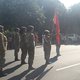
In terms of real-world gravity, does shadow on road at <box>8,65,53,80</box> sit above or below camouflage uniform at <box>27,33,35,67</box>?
below

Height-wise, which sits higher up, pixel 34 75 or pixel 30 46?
pixel 30 46

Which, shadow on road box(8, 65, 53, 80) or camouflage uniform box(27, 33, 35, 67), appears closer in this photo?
shadow on road box(8, 65, 53, 80)

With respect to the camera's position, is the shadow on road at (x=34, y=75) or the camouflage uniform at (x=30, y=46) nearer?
the shadow on road at (x=34, y=75)

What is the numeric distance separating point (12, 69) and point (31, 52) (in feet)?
3.72

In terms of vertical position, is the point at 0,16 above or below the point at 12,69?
above

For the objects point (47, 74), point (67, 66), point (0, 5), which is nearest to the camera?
point (47, 74)

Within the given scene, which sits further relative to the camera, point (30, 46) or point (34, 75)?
point (30, 46)

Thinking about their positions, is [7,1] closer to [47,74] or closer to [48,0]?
[48,0]

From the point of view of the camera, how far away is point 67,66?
52.6 feet

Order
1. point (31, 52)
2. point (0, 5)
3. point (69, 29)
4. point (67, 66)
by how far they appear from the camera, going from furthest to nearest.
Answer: point (69, 29)
point (0, 5)
point (67, 66)
point (31, 52)

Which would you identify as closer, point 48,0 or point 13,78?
point 13,78

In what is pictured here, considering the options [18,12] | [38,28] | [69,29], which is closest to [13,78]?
[18,12]

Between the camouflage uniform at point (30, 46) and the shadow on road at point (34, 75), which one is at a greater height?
the camouflage uniform at point (30, 46)

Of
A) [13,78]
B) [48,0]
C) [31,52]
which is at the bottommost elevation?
[13,78]
